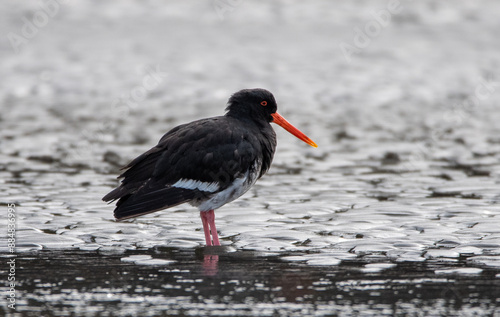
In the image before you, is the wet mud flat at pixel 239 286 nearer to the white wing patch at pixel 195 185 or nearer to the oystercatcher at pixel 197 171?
the oystercatcher at pixel 197 171

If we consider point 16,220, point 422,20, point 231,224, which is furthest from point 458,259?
point 422,20

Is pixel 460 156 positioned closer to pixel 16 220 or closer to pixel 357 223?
pixel 357 223

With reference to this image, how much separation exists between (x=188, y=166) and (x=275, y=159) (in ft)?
12.9

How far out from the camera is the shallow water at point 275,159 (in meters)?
5.52

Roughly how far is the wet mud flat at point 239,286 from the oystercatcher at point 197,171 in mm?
557

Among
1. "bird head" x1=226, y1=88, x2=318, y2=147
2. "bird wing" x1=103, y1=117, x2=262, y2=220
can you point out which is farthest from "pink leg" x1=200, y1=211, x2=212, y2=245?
"bird head" x1=226, y1=88, x2=318, y2=147

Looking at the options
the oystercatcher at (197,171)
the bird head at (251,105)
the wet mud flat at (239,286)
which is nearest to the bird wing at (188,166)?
the oystercatcher at (197,171)

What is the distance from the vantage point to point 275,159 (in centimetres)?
1080

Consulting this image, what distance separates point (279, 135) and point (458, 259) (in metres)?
6.47

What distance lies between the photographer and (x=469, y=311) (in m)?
4.96

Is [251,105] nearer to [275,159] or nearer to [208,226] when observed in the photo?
[208,226]

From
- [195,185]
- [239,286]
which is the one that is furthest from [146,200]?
[239,286]

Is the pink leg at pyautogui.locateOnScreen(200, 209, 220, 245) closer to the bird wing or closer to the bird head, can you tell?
the bird wing

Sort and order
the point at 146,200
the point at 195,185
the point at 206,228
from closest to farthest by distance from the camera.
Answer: the point at 146,200, the point at 195,185, the point at 206,228
